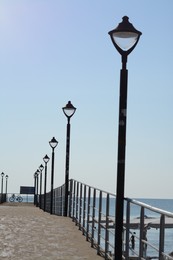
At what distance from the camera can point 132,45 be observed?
328 inches

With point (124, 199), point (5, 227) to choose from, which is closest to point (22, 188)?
point (5, 227)

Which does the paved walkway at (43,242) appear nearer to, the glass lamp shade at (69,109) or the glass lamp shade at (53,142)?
the glass lamp shade at (69,109)

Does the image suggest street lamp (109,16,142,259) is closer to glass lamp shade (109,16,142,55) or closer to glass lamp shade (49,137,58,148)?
glass lamp shade (109,16,142,55)

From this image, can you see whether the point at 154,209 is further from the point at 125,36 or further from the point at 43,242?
the point at 43,242

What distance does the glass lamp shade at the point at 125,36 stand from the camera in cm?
823

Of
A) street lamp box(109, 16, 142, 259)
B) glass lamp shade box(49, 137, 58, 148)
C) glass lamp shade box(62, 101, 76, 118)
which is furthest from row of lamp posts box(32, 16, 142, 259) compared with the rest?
glass lamp shade box(49, 137, 58, 148)

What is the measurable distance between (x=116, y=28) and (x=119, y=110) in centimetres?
130

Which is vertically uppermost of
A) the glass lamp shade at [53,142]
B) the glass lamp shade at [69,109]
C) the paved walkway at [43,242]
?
the glass lamp shade at [69,109]

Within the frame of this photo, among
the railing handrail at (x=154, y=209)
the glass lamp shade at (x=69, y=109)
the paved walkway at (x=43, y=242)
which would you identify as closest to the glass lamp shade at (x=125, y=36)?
the railing handrail at (x=154, y=209)

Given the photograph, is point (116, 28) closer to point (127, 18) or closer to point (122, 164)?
point (127, 18)

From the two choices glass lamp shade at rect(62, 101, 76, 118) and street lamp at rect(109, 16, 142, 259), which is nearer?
street lamp at rect(109, 16, 142, 259)

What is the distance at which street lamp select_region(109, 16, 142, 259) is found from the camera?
823cm

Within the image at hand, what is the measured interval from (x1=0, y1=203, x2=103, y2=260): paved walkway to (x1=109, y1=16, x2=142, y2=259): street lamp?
6.67 feet

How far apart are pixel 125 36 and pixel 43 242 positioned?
569 cm
